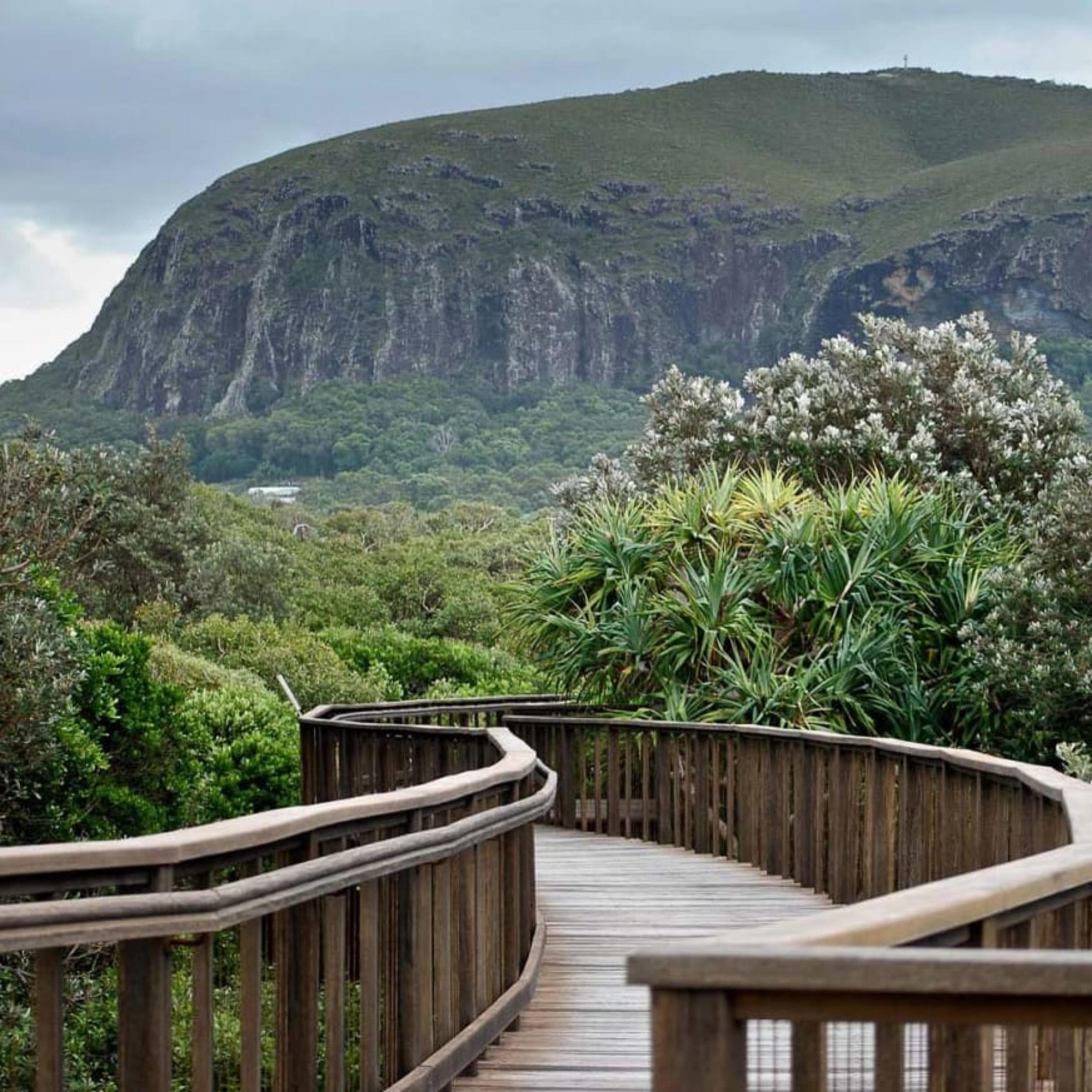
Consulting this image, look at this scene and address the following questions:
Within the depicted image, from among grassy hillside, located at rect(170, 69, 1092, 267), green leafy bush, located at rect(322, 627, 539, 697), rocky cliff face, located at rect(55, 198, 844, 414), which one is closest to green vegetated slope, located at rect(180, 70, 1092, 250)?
grassy hillside, located at rect(170, 69, 1092, 267)

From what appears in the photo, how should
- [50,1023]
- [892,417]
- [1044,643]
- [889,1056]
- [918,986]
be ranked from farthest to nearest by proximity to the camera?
[892,417] < [1044,643] < [50,1023] < [889,1056] < [918,986]

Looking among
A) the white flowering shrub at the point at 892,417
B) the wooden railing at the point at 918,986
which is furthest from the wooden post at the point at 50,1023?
the white flowering shrub at the point at 892,417

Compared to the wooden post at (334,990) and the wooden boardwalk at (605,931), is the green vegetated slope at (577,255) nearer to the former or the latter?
the wooden boardwalk at (605,931)

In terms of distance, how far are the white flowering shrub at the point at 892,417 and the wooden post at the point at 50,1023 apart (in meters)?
16.6

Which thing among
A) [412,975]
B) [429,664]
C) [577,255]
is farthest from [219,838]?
[577,255]

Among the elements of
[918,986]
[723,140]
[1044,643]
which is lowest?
[1044,643]

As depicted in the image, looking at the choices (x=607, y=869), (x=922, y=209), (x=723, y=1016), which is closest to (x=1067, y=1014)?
(x=723, y=1016)

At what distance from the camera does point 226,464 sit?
364 feet

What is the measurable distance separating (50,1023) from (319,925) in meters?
1.20

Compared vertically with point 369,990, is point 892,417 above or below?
above

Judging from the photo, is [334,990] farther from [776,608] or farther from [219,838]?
[776,608]

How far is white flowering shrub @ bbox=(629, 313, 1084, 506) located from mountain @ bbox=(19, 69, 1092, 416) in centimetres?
9617

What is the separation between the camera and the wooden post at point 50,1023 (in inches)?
139

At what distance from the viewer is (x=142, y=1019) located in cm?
359
